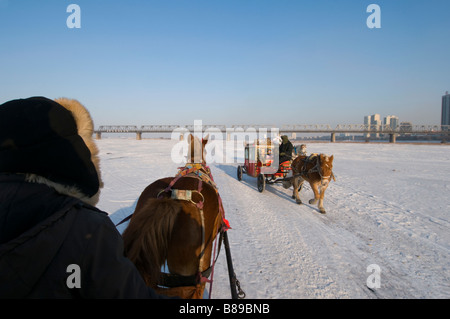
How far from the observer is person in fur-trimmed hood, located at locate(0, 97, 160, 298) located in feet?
2.42

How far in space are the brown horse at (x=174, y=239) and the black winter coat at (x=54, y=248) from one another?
3.29ft

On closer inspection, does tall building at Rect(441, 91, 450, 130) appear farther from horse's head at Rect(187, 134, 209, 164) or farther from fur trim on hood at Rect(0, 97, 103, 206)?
fur trim on hood at Rect(0, 97, 103, 206)

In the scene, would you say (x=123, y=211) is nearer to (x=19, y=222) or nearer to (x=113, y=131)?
(x=19, y=222)

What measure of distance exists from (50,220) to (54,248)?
99 millimetres

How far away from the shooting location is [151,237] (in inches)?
77.6

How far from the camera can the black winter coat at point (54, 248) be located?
28.4 inches

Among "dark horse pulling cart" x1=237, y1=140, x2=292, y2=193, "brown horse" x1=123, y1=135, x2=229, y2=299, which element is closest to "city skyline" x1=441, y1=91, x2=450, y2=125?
"dark horse pulling cart" x1=237, y1=140, x2=292, y2=193
